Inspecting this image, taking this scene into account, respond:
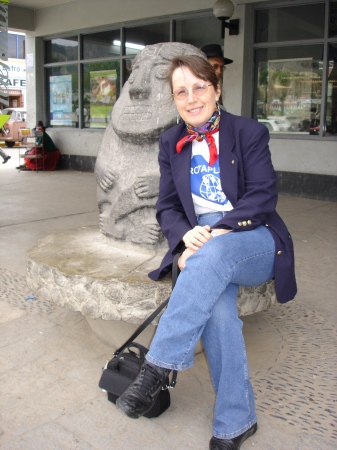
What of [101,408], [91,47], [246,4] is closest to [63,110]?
[91,47]

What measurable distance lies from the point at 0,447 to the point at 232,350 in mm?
1011

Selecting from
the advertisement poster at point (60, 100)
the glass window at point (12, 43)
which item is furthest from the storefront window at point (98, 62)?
the glass window at point (12, 43)

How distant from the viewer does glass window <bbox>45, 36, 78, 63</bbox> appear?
11.4 metres

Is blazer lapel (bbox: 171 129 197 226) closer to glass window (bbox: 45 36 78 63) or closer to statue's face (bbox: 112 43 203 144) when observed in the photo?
statue's face (bbox: 112 43 203 144)

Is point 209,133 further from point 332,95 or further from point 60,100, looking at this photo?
point 60,100

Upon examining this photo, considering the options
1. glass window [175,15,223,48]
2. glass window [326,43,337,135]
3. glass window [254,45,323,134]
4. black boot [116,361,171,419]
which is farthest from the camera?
glass window [175,15,223,48]

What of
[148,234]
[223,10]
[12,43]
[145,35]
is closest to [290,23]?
[223,10]

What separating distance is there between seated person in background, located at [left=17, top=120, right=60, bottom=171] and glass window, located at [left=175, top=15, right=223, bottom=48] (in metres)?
3.79

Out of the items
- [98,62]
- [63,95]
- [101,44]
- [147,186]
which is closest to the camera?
[147,186]

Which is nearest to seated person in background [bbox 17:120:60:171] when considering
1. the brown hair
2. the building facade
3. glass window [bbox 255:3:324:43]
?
the building facade

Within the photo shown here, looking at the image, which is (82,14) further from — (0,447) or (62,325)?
(0,447)

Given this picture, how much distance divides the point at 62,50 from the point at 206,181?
10424 millimetres

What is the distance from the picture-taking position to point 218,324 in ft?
6.47

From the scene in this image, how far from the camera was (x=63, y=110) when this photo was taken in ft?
39.2
